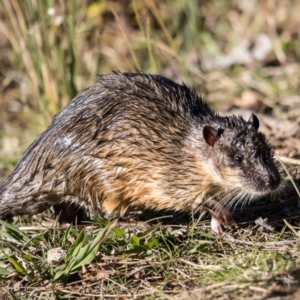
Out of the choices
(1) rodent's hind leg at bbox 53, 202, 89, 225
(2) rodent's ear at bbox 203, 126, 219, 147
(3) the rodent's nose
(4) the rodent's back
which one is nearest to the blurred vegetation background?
(4) the rodent's back

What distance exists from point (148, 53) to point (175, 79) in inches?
16.8

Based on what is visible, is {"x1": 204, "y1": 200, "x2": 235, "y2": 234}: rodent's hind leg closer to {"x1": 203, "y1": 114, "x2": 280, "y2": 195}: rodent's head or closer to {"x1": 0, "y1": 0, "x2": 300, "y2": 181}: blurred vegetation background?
{"x1": 203, "y1": 114, "x2": 280, "y2": 195}: rodent's head

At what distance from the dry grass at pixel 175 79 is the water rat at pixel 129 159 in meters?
0.21

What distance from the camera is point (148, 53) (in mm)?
8422

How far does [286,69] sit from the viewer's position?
8.22 meters

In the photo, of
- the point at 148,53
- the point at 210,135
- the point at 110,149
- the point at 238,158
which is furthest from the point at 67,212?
the point at 148,53

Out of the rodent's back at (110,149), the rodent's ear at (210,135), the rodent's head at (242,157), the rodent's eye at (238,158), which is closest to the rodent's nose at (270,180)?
the rodent's head at (242,157)

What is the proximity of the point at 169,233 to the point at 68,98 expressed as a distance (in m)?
2.70

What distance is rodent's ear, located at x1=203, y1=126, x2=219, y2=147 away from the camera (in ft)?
16.8

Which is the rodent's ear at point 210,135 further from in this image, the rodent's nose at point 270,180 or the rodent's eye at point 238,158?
the rodent's nose at point 270,180

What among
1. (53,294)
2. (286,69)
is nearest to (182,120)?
(53,294)

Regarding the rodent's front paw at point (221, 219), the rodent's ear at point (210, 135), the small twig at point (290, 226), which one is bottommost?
the small twig at point (290, 226)

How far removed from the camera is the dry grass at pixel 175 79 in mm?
4574

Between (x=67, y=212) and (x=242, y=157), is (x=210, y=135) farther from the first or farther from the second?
(x=67, y=212)
